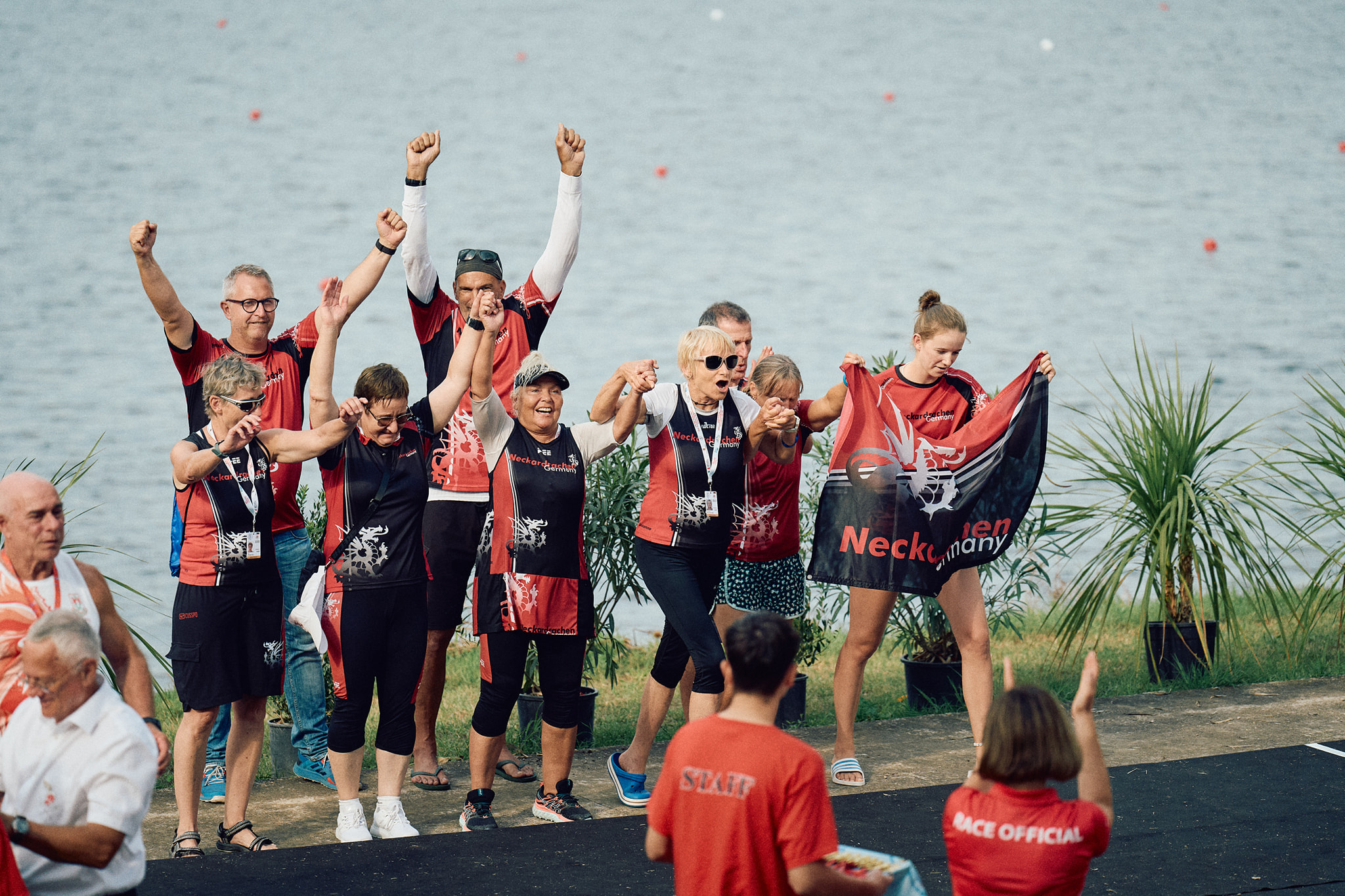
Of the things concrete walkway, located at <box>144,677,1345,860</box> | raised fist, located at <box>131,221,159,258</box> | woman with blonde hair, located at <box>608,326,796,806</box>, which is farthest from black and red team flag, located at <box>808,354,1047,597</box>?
raised fist, located at <box>131,221,159,258</box>

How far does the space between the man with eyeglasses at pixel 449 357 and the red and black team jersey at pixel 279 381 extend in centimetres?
44

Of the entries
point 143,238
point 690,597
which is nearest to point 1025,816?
point 690,597

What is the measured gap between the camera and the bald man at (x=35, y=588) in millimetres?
3016

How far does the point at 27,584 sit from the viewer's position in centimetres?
310

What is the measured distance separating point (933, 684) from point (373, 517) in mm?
2819

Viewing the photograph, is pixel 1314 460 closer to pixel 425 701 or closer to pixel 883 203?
pixel 425 701

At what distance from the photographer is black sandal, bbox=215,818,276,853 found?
13.2ft

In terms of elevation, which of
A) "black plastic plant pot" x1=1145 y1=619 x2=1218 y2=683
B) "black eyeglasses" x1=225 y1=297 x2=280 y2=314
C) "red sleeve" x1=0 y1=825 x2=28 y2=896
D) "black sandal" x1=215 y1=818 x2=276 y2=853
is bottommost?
"black sandal" x1=215 y1=818 x2=276 y2=853

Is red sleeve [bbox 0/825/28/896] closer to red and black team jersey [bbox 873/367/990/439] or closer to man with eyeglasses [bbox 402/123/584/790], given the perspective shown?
man with eyeglasses [bbox 402/123/584/790]

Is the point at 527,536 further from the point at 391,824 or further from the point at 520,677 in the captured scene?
the point at 391,824

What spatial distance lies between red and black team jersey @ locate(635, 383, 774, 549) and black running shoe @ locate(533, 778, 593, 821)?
865 mm

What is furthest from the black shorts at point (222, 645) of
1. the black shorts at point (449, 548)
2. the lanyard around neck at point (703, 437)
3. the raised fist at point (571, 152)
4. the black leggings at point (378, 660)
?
the raised fist at point (571, 152)

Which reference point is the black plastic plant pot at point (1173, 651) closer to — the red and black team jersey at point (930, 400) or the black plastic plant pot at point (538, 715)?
the red and black team jersey at point (930, 400)

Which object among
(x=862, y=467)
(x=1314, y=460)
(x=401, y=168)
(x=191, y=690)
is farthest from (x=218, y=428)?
(x=401, y=168)
